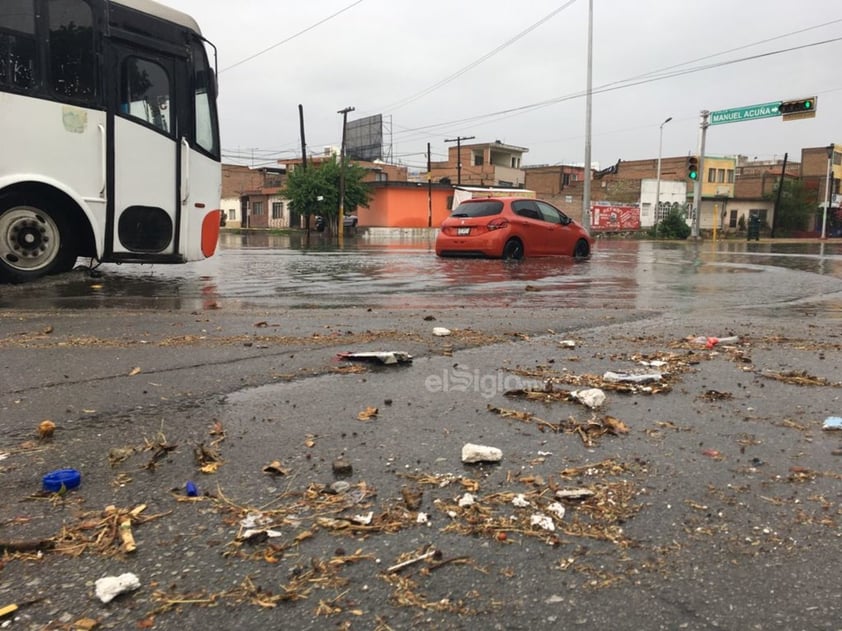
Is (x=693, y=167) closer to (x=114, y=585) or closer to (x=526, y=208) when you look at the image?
(x=526, y=208)

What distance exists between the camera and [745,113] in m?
31.0

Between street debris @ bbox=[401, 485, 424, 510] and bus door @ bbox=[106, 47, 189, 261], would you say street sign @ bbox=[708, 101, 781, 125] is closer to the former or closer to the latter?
bus door @ bbox=[106, 47, 189, 261]

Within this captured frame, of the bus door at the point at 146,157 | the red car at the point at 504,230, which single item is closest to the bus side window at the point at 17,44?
the bus door at the point at 146,157

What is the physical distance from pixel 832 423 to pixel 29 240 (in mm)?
8556

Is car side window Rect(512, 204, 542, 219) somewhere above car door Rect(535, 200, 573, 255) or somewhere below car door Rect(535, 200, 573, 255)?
above

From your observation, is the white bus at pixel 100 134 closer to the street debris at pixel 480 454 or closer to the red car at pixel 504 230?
the red car at pixel 504 230

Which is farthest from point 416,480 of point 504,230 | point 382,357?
point 504,230

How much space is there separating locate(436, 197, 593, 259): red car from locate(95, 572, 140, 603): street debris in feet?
43.6

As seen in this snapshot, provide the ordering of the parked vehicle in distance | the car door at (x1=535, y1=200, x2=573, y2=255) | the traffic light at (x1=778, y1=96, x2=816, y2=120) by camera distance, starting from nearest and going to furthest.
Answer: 1. the car door at (x1=535, y1=200, x2=573, y2=255)
2. the traffic light at (x1=778, y1=96, x2=816, y2=120)
3. the parked vehicle in distance

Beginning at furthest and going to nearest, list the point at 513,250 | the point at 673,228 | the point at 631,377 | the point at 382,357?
the point at 673,228 < the point at 513,250 < the point at 382,357 < the point at 631,377

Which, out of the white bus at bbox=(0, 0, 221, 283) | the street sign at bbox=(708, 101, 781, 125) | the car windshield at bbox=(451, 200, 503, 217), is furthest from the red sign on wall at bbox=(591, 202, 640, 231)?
the white bus at bbox=(0, 0, 221, 283)

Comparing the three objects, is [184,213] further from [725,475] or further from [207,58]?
[725,475]

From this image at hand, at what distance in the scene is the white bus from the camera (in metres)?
7.70

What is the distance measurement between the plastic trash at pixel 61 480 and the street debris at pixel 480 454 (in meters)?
1.52
